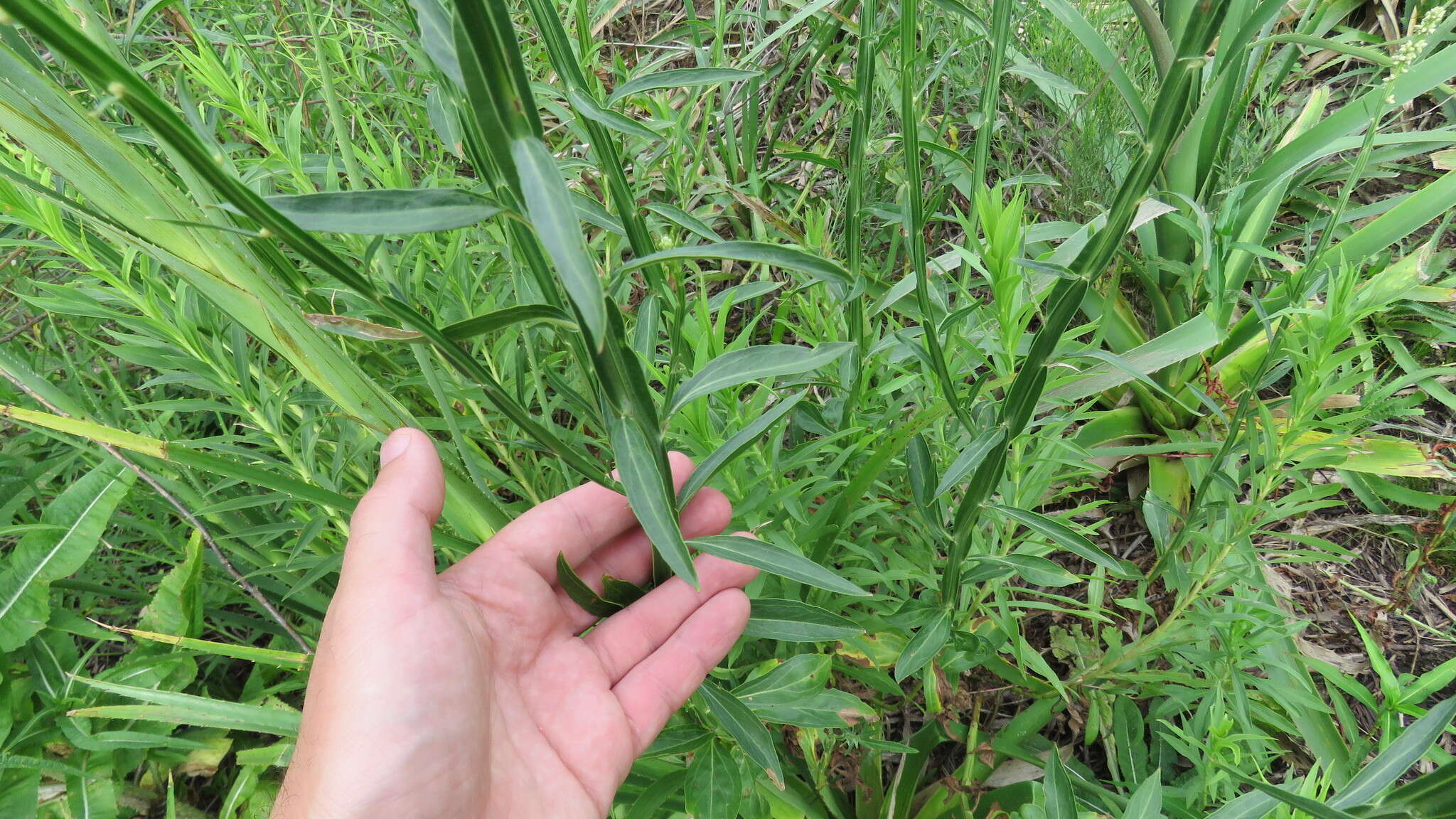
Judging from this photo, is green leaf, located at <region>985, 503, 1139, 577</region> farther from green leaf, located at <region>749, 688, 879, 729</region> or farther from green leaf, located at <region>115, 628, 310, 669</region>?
green leaf, located at <region>115, 628, 310, 669</region>

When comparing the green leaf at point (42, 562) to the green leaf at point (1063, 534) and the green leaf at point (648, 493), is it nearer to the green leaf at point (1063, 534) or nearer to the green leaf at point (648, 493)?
the green leaf at point (648, 493)

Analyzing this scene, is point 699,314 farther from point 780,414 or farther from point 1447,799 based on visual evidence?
point 1447,799

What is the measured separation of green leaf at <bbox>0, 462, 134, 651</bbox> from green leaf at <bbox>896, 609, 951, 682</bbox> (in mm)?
1427

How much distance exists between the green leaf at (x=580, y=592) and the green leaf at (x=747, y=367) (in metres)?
0.27

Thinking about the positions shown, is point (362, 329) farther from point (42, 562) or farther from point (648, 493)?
point (42, 562)

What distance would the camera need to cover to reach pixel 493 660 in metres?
1.14

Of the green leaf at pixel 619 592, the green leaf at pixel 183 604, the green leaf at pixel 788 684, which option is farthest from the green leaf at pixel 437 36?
the green leaf at pixel 183 604

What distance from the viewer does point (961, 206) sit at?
6.95 ft

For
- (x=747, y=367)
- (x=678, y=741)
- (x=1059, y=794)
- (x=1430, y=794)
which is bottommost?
(x=678, y=741)

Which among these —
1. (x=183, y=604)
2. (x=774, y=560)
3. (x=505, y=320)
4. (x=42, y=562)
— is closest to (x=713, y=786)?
(x=774, y=560)

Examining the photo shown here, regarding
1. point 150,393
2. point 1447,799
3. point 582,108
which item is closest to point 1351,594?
point 1447,799

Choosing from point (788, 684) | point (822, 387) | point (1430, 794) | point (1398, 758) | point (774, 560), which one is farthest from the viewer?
point (822, 387)

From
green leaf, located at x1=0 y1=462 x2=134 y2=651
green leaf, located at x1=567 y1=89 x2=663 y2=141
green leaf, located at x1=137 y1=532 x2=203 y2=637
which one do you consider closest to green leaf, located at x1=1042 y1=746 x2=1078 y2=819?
green leaf, located at x1=567 y1=89 x2=663 y2=141

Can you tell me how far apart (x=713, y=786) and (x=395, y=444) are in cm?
58
